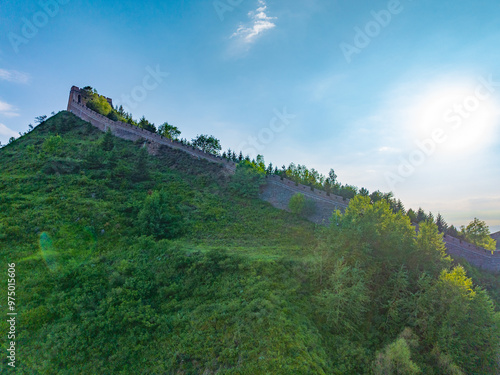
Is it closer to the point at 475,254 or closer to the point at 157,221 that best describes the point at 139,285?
the point at 157,221

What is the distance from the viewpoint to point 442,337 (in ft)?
33.3

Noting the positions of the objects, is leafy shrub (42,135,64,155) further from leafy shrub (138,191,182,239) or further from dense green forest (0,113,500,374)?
leafy shrub (138,191,182,239)

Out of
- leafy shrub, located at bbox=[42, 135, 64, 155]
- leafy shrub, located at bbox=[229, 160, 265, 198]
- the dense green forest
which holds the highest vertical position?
leafy shrub, located at bbox=[42, 135, 64, 155]

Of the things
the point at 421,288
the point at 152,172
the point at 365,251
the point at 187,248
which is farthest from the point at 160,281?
the point at 152,172

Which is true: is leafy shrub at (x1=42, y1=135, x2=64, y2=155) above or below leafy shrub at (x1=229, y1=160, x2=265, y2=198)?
above

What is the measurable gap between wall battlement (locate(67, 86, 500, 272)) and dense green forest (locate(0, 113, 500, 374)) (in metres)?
4.02

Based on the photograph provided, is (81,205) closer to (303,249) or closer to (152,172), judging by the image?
(152,172)

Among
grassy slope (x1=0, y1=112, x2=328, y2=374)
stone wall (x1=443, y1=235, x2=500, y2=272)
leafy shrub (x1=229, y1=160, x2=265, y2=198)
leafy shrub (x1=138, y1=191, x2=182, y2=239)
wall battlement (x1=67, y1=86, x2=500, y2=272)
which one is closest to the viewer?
grassy slope (x1=0, y1=112, x2=328, y2=374)

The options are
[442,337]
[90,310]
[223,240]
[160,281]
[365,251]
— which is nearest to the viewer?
[442,337]

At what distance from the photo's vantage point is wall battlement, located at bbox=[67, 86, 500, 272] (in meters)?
23.2

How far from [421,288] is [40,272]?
57.7 ft

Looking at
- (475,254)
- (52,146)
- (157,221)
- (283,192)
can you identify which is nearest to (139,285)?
(157,221)

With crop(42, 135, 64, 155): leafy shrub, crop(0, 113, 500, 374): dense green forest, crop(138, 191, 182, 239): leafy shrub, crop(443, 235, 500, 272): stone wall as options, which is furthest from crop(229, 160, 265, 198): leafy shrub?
crop(443, 235, 500, 272): stone wall

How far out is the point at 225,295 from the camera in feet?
37.9
